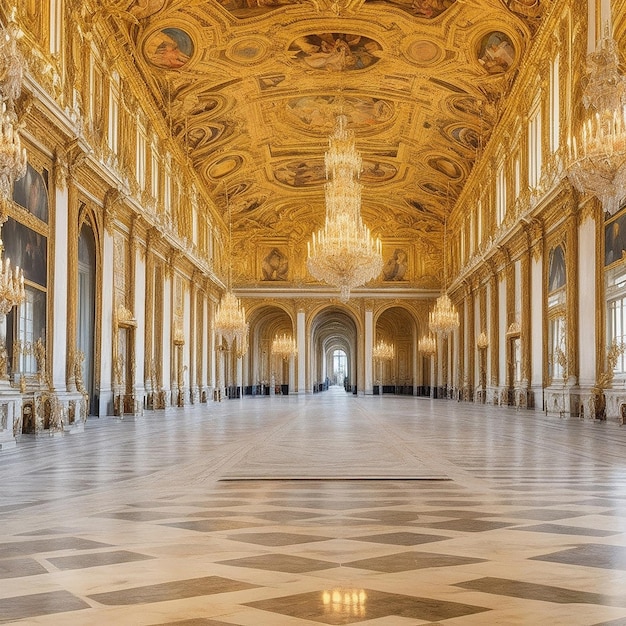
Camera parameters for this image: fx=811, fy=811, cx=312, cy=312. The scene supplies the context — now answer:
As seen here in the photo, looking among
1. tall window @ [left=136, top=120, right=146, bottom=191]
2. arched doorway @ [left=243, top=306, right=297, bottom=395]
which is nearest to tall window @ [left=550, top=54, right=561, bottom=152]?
tall window @ [left=136, top=120, right=146, bottom=191]

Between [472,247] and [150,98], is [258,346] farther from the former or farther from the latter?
[150,98]

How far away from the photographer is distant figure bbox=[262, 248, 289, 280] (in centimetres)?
4159

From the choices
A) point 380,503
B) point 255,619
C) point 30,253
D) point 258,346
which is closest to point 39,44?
point 30,253

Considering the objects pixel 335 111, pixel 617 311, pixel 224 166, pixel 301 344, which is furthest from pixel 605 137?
pixel 301 344

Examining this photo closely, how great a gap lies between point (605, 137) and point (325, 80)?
15824 millimetres

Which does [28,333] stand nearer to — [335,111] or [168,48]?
[168,48]

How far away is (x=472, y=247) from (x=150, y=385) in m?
15.6

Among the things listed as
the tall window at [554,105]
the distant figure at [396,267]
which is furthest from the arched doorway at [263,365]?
the tall window at [554,105]

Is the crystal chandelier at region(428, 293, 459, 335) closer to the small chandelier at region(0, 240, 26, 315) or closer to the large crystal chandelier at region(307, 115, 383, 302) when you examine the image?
the large crystal chandelier at region(307, 115, 383, 302)

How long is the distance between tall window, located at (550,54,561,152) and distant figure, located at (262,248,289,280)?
75.5 feet

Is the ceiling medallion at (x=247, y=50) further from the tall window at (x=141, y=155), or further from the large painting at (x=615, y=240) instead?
the large painting at (x=615, y=240)

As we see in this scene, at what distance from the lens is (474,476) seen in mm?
7531

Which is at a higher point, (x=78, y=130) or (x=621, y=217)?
(x=78, y=130)

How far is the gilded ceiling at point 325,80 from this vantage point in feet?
66.5
